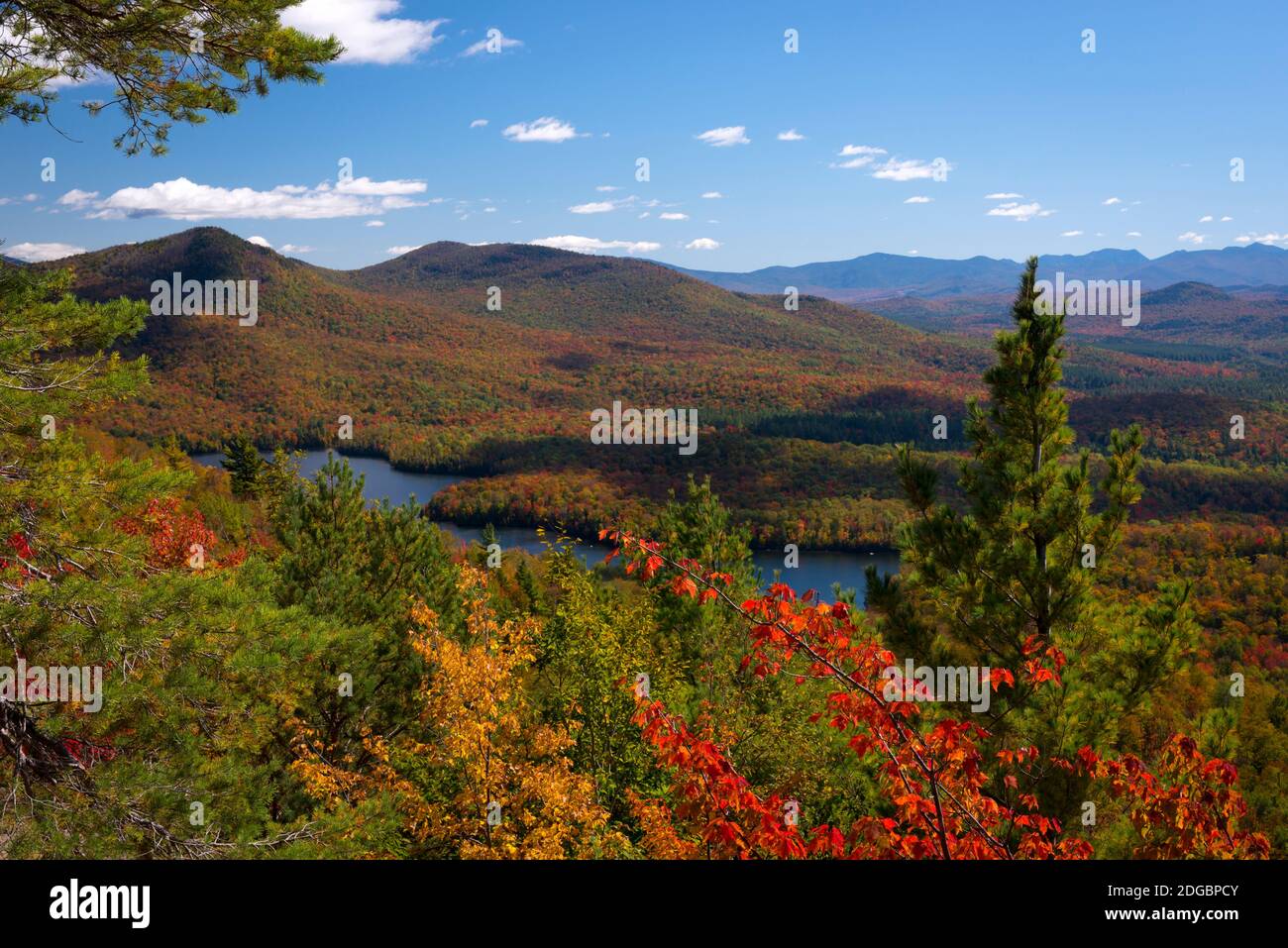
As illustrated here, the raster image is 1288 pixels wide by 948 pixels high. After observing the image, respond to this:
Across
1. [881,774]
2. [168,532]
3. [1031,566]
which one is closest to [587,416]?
[168,532]

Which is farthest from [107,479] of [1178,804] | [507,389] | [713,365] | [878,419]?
[713,365]

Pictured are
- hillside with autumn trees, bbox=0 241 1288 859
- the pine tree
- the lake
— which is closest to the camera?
hillside with autumn trees, bbox=0 241 1288 859

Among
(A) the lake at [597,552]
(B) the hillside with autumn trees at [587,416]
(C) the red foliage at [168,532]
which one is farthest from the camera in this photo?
(B) the hillside with autumn trees at [587,416]

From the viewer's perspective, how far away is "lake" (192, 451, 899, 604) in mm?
71625

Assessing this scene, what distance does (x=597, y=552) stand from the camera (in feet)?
282

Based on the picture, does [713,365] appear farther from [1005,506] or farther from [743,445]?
[1005,506]

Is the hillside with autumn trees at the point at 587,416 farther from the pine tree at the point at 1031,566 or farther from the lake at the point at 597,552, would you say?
the pine tree at the point at 1031,566

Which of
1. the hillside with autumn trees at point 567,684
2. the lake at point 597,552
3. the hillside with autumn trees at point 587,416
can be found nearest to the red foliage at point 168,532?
the hillside with autumn trees at point 567,684

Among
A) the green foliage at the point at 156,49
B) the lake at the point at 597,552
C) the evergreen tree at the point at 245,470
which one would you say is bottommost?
the lake at the point at 597,552

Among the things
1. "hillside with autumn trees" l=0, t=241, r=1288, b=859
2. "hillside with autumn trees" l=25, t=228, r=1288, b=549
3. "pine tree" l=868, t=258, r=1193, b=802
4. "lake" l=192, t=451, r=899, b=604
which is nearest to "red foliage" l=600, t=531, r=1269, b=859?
"hillside with autumn trees" l=0, t=241, r=1288, b=859

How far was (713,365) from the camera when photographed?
197m

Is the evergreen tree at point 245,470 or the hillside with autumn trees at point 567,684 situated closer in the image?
the hillside with autumn trees at point 567,684

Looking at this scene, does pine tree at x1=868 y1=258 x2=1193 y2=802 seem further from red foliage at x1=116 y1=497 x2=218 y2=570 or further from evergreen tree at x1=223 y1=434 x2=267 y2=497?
evergreen tree at x1=223 y1=434 x2=267 y2=497

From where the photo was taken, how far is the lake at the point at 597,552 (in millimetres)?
71625
